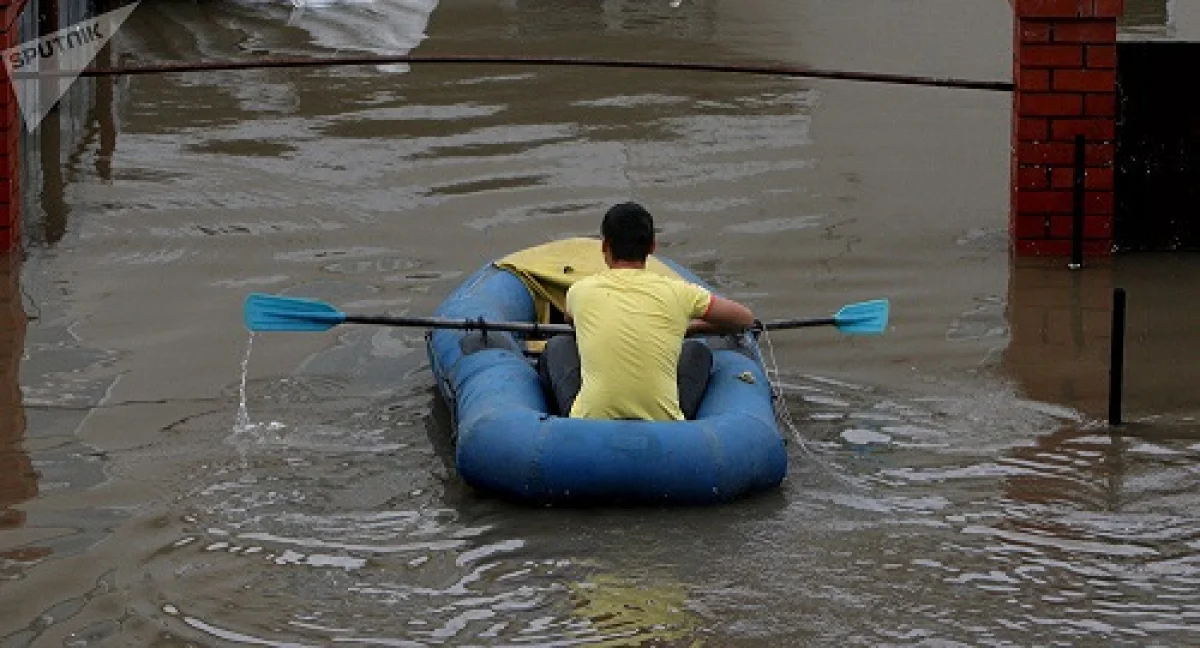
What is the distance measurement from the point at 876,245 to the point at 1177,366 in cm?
210

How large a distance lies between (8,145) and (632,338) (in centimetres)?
412

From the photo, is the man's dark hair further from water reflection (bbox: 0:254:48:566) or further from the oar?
water reflection (bbox: 0:254:48:566)

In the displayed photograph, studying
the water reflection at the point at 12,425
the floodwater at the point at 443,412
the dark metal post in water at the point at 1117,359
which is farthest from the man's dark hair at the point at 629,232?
the water reflection at the point at 12,425

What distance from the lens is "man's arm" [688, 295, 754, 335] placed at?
770cm

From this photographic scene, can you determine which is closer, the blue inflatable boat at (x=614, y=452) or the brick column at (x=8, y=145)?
the blue inflatable boat at (x=614, y=452)

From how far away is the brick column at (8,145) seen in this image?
1024cm

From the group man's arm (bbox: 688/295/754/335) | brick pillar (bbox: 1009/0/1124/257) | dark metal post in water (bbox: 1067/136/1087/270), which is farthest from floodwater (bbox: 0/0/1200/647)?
man's arm (bbox: 688/295/754/335)

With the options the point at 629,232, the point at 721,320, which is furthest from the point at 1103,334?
the point at 629,232

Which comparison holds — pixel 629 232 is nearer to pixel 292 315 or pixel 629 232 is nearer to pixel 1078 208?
pixel 292 315

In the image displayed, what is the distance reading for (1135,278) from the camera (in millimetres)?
10109

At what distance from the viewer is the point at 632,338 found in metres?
7.41

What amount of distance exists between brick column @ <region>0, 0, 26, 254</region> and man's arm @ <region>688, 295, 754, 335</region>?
3968 mm

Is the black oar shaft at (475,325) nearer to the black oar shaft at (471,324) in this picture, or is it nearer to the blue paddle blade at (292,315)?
the black oar shaft at (471,324)

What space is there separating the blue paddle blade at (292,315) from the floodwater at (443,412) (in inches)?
12.4
